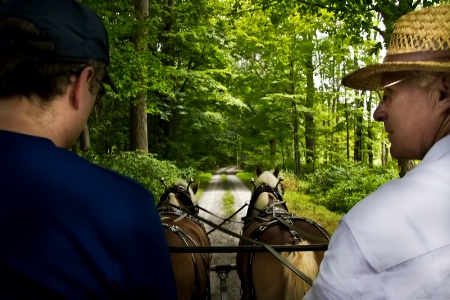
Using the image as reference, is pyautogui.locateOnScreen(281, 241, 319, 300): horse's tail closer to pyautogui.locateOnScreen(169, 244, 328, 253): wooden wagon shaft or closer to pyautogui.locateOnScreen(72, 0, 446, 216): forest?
pyautogui.locateOnScreen(169, 244, 328, 253): wooden wagon shaft

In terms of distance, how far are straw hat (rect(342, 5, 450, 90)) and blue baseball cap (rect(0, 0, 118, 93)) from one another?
1010 millimetres

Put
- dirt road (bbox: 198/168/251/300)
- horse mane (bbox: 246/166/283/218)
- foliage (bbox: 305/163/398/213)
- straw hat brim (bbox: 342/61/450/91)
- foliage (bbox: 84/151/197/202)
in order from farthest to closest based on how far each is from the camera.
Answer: foliage (bbox: 305/163/398/213) < foliage (bbox: 84/151/197/202) < dirt road (bbox: 198/168/251/300) < horse mane (bbox: 246/166/283/218) < straw hat brim (bbox: 342/61/450/91)

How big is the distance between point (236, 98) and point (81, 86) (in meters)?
19.1

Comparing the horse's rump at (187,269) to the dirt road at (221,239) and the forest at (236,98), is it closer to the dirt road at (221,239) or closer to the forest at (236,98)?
the dirt road at (221,239)

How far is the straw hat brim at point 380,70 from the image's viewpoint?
3.98 feet

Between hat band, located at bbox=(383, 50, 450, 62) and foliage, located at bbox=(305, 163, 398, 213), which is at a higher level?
hat band, located at bbox=(383, 50, 450, 62)

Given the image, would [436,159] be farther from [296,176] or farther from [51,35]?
[296,176]

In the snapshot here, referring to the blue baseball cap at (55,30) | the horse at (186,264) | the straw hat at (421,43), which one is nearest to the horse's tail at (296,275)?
the horse at (186,264)

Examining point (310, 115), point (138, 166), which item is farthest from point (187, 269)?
point (310, 115)

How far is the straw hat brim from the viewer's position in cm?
121

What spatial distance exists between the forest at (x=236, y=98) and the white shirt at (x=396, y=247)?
1014cm

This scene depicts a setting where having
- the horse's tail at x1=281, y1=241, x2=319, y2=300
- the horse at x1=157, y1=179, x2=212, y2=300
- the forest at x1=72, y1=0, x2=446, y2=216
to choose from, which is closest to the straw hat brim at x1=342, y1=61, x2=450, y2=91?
the horse's tail at x1=281, y1=241, x2=319, y2=300

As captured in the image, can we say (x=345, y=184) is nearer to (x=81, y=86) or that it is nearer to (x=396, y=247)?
(x=396, y=247)

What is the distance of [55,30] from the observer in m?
0.98
